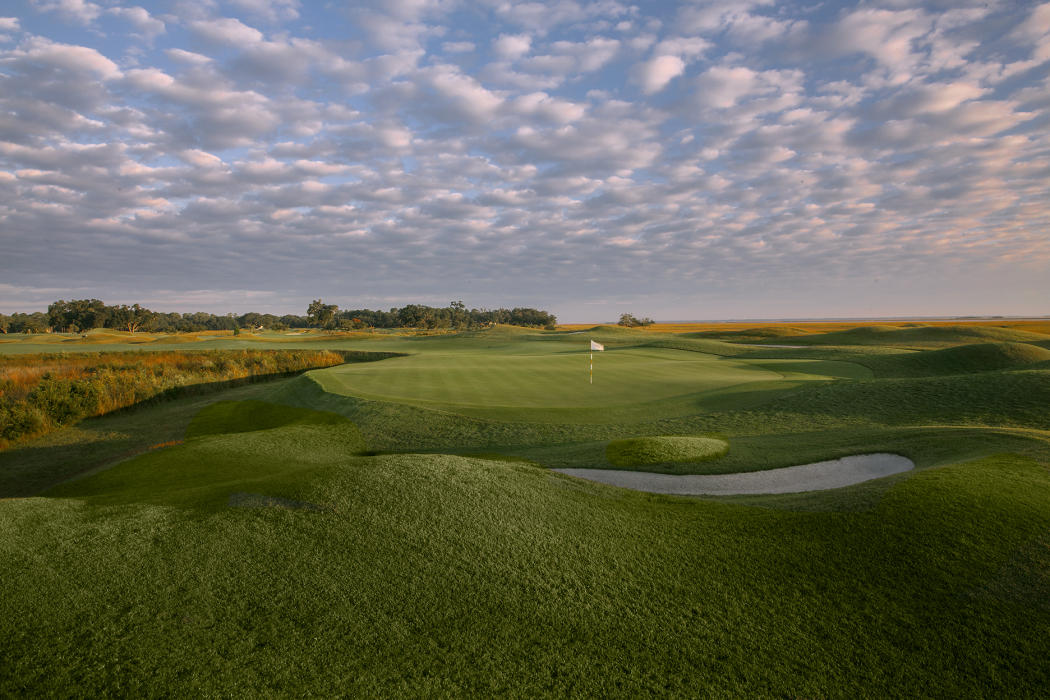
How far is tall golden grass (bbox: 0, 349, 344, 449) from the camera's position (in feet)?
59.8

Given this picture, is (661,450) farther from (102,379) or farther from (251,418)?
(102,379)

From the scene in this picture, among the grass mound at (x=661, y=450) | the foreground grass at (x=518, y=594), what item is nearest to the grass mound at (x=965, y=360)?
the grass mound at (x=661, y=450)

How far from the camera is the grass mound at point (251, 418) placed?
16438 mm

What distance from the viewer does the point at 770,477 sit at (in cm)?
966

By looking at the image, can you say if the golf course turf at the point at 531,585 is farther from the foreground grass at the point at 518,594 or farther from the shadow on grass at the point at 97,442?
the shadow on grass at the point at 97,442

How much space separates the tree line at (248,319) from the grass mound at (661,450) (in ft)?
340

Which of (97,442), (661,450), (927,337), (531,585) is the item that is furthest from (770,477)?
(927,337)

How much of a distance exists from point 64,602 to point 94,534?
1.50 m

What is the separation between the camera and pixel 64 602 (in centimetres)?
421

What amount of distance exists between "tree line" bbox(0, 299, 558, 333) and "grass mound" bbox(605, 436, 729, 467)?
103589 millimetres

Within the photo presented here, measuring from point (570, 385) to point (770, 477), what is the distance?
38.3 feet

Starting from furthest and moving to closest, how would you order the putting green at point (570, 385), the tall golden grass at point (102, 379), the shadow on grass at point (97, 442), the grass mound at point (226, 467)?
the tall golden grass at point (102, 379) < the putting green at point (570, 385) < the shadow on grass at point (97, 442) < the grass mound at point (226, 467)

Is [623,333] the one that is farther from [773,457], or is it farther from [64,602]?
[64,602]


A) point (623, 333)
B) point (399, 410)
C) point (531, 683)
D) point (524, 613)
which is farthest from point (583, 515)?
point (623, 333)
